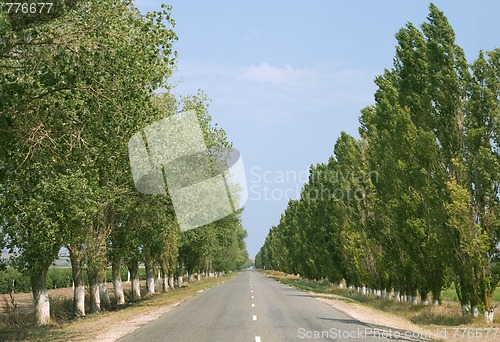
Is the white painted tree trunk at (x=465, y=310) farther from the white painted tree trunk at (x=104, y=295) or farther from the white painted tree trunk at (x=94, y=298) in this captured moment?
the white painted tree trunk at (x=104, y=295)

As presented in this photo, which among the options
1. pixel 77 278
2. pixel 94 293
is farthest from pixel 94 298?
pixel 77 278

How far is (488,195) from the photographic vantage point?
25.1m

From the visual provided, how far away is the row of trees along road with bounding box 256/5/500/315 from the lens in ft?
79.8

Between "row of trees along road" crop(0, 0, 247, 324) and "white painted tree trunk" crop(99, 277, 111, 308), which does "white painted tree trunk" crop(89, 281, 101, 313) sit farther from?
Answer: "row of trees along road" crop(0, 0, 247, 324)

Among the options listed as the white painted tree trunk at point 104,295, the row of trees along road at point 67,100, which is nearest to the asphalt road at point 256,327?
the row of trees along road at point 67,100

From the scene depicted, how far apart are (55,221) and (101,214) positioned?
1100cm

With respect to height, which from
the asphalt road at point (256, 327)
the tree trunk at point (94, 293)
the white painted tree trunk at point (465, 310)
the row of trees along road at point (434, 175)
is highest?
the row of trees along road at point (434, 175)

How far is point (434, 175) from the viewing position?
27.4 m

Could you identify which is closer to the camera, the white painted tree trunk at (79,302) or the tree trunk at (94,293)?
the white painted tree trunk at (79,302)

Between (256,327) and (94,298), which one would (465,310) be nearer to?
(256,327)

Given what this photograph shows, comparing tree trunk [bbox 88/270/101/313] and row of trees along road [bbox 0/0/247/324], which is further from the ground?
row of trees along road [bbox 0/0/247/324]

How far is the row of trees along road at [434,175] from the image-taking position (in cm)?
2431

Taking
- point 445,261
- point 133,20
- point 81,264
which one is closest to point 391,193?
point 445,261
